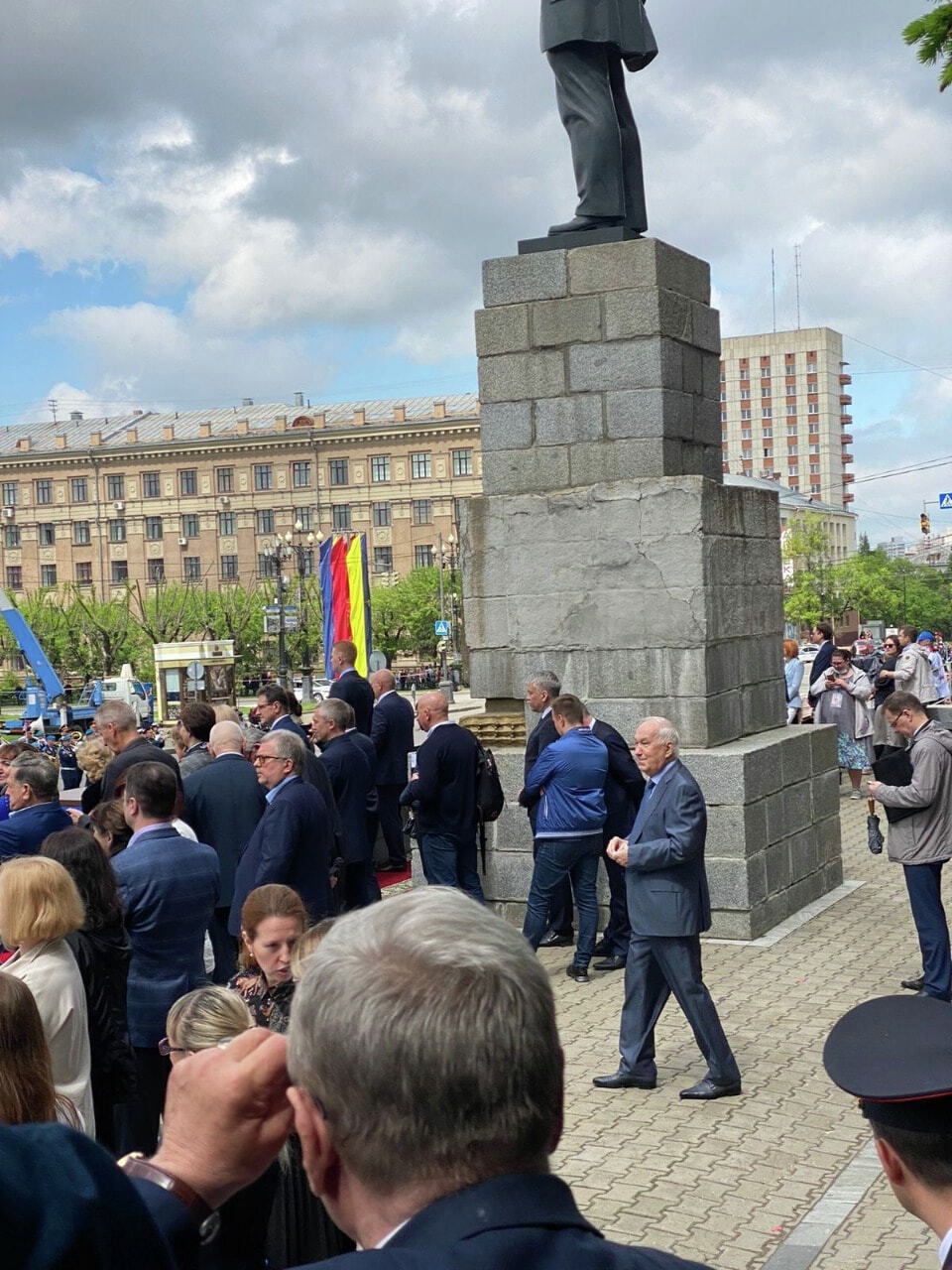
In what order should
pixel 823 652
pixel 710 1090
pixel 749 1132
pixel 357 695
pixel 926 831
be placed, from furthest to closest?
pixel 823 652 → pixel 357 695 → pixel 926 831 → pixel 710 1090 → pixel 749 1132

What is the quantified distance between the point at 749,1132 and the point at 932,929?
2307 mm

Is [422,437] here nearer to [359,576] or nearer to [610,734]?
[359,576]

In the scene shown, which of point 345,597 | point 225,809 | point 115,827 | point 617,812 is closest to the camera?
point 115,827

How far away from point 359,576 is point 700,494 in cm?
1665

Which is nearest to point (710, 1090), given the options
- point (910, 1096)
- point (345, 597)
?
point (910, 1096)

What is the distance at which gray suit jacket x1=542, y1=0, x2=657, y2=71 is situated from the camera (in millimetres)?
11266

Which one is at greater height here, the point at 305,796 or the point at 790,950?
the point at 305,796

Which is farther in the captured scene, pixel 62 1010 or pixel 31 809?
pixel 31 809

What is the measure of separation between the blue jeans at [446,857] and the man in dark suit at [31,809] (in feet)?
11.3

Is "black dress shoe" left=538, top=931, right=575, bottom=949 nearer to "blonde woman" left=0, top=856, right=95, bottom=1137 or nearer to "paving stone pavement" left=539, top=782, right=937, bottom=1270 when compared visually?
"paving stone pavement" left=539, top=782, right=937, bottom=1270

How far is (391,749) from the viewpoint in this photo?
1380 cm

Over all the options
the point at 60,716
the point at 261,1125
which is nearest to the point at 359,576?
the point at 60,716

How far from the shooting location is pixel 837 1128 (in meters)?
6.88

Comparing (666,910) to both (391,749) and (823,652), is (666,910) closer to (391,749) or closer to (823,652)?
(391,749)
